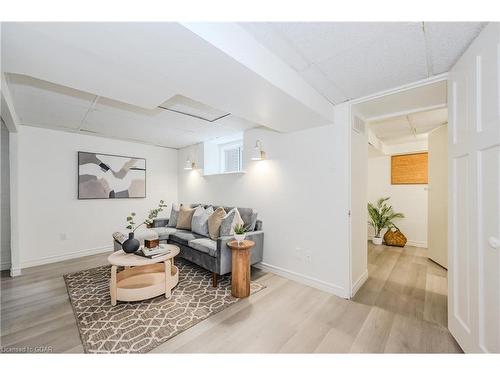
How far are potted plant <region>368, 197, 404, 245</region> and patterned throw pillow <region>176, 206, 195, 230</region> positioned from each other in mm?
3992

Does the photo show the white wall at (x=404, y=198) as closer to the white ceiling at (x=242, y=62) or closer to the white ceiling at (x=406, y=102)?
the white ceiling at (x=406, y=102)

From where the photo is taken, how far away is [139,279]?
97.8 inches

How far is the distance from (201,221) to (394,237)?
412 cm

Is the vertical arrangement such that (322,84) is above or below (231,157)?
above

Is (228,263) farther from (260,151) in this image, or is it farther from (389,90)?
(389,90)

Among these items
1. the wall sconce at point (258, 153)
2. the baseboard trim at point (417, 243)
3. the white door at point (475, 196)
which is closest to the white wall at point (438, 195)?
the baseboard trim at point (417, 243)

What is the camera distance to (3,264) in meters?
3.11

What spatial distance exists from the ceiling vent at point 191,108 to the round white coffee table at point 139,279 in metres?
1.88

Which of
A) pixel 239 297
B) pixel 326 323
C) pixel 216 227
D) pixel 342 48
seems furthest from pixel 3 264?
pixel 342 48

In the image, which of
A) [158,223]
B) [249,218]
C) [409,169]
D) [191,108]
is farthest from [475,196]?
[158,223]

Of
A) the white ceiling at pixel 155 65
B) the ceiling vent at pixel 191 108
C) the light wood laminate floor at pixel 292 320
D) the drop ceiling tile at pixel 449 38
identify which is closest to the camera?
the white ceiling at pixel 155 65

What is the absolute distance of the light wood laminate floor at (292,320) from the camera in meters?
1.61

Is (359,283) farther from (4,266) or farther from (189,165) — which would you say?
(4,266)

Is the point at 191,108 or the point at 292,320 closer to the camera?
the point at 292,320
